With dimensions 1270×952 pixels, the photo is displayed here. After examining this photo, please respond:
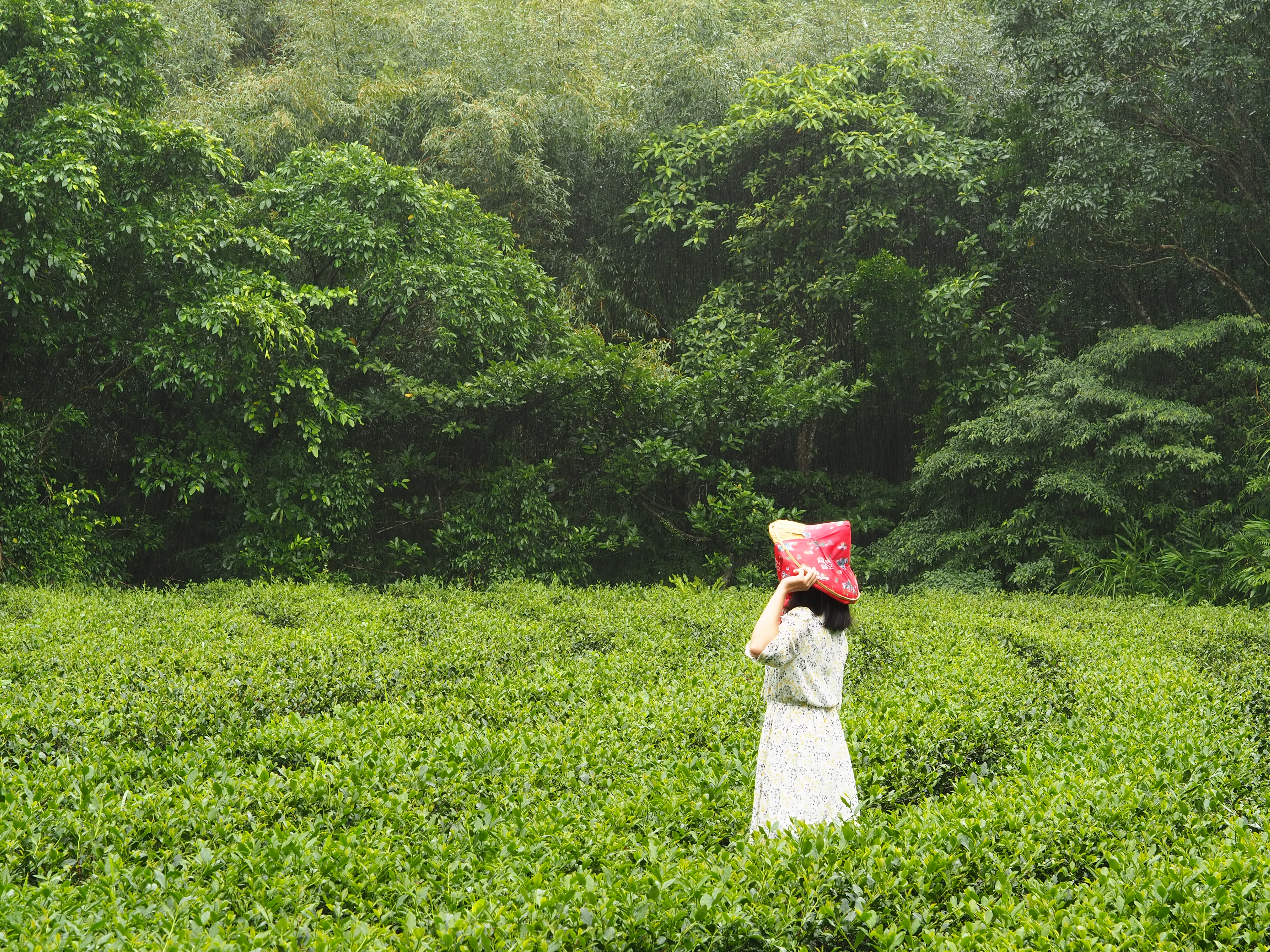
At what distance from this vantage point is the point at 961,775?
4324 millimetres

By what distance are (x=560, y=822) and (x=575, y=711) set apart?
154cm

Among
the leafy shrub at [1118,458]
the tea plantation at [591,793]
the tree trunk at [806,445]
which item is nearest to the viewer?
the tea plantation at [591,793]

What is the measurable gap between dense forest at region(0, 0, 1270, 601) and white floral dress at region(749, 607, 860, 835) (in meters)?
6.59

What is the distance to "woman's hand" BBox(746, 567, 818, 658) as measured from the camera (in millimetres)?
3156

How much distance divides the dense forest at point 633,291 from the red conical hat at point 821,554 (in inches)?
257

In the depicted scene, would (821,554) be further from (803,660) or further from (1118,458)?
Answer: (1118,458)

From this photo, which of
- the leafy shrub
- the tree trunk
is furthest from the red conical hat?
the tree trunk

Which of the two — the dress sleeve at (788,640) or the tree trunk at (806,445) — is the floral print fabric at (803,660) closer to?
the dress sleeve at (788,640)

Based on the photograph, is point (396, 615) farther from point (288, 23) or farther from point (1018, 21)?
point (288, 23)

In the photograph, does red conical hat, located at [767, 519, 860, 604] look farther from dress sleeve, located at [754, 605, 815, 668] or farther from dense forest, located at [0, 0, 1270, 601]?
dense forest, located at [0, 0, 1270, 601]

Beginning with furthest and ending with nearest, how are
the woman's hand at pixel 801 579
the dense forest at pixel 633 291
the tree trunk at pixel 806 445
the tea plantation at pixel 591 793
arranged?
the tree trunk at pixel 806 445
the dense forest at pixel 633 291
the woman's hand at pixel 801 579
the tea plantation at pixel 591 793

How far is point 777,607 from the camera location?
3.19 m

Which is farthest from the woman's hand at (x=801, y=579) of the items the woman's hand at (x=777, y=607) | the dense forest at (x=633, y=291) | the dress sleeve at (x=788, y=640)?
the dense forest at (x=633, y=291)

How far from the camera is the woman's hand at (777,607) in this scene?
316 cm
